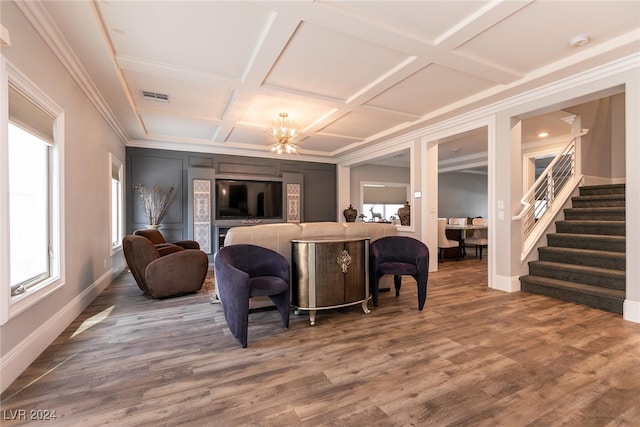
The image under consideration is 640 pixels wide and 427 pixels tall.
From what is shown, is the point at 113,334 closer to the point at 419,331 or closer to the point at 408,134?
the point at 419,331

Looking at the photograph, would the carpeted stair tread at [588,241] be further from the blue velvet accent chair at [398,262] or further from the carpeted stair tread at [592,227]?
the blue velvet accent chair at [398,262]

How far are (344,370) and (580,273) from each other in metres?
3.65

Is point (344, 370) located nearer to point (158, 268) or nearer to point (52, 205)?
point (158, 268)

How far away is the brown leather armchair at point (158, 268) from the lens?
3.74 m

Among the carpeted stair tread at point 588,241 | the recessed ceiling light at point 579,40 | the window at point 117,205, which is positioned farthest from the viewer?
the window at point 117,205

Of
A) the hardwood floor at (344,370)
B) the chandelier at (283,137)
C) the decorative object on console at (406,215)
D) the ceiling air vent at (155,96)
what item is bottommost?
the hardwood floor at (344,370)

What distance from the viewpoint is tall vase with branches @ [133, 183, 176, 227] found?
20.3ft

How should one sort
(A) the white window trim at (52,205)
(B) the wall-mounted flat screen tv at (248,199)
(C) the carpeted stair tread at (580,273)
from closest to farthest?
1. (A) the white window trim at (52,205)
2. (C) the carpeted stair tread at (580,273)
3. (B) the wall-mounted flat screen tv at (248,199)

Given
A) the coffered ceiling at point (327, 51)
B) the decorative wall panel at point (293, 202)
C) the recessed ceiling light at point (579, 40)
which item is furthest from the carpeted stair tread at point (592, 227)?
the decorative wall panel at point (293, 202)

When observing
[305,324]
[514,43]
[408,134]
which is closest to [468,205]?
[408,134]

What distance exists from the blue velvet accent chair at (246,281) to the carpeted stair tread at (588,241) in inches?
166

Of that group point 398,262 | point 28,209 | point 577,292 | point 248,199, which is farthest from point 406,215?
point 28,209

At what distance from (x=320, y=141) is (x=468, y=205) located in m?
7.16

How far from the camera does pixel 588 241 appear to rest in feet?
13.8
